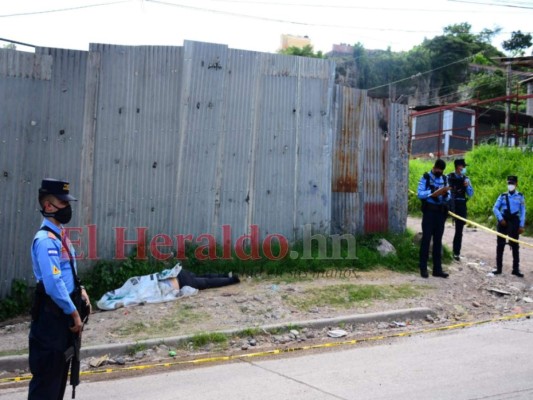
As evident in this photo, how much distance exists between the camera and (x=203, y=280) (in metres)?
8.63

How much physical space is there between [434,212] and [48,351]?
759cm

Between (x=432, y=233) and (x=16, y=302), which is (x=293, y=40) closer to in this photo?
(x=432, y=233)

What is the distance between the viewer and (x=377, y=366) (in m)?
5.82

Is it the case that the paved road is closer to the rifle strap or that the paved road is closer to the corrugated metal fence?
the rifle strap

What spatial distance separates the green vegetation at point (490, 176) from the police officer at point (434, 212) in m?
5.38

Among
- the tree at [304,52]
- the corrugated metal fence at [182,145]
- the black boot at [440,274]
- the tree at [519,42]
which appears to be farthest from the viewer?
the tree at [519,42]

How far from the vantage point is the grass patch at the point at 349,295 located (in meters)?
8.21

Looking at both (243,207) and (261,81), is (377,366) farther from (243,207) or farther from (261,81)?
(261,81)

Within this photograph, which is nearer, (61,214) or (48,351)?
(48,351)

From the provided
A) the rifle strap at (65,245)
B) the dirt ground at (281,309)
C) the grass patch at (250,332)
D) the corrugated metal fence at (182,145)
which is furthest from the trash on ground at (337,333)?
the rifle strap at (65,245)

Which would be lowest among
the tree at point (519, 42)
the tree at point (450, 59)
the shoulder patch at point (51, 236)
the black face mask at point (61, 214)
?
the shoulder patch at point (51, 236)

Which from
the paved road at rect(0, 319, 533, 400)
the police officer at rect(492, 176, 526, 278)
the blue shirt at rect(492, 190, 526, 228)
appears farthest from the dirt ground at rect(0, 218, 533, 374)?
the blue shirt at rect(492, 190, 526, 228)

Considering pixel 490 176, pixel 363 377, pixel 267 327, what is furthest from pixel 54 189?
pixel 490 176

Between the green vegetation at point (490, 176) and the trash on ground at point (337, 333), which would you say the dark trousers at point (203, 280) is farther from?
the green vegetation at point (490, 176)
